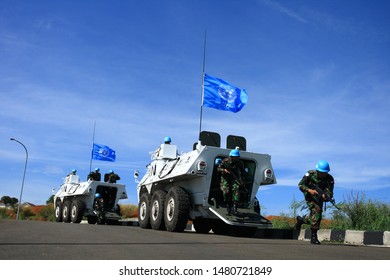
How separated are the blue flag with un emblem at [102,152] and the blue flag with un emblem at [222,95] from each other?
43.0ft

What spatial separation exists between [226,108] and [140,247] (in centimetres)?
841

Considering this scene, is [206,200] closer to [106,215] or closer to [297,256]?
[297,256]

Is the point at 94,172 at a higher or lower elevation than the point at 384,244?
higher

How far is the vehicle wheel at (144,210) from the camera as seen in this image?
12445 mm

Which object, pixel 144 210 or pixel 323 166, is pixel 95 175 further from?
pixel 323 166

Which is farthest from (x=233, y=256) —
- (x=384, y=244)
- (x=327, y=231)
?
(x=327, y=231)

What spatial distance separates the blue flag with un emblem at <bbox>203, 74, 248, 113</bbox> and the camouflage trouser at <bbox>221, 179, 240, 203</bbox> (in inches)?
161

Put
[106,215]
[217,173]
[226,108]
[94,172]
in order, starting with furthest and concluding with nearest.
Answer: [94,172] < [106,215] < [226,108] < [217,173]

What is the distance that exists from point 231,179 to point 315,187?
228 centimetres

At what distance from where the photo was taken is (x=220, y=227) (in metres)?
12.3

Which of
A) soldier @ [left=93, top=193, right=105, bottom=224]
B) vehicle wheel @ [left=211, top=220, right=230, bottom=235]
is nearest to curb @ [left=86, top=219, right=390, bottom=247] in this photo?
vehicle wheel @ [left=211, top=220, right=230, bottom=235]

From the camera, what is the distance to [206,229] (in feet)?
42.2

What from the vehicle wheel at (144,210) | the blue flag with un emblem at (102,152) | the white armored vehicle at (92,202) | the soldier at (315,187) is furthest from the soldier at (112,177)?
the soldier at (315,187)
